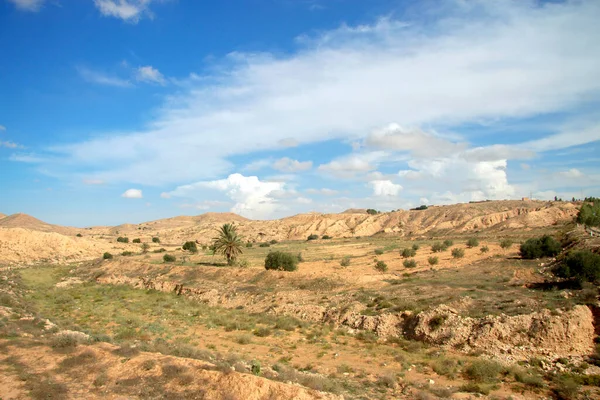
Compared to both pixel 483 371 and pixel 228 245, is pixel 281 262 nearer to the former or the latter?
pixel 228 245

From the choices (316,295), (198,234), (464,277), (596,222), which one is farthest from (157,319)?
(198,234)

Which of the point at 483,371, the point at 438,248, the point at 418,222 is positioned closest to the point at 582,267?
the point at 483,371

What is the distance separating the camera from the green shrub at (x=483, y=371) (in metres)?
12.5

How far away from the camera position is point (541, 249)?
32438 mm

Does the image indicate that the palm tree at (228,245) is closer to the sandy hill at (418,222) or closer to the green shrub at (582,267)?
the green shrub at (582,267)

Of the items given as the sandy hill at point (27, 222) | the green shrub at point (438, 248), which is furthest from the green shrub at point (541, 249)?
the sandy hill at point (27, 222)

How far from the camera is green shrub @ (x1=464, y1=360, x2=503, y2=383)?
12477 mm

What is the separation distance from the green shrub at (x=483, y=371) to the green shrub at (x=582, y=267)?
10317mm

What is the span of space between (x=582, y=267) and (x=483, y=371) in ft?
39.0

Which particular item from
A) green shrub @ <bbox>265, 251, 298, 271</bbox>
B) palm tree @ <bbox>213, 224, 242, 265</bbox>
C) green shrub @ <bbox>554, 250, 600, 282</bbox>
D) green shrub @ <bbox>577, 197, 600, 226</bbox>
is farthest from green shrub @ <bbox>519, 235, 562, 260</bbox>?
palm tree @ <bbox>213, 224, 242, 265</bbox>

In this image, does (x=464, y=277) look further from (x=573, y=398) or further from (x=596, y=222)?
(x=596, y=222)

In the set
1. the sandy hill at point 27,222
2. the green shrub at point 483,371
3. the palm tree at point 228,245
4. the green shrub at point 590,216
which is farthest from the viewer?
the sandy hill at point 27,222

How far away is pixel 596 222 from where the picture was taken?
4544 cm

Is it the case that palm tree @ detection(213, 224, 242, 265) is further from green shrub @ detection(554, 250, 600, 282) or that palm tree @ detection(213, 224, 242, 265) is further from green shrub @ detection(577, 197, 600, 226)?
green shrub @ detection(577, 197, 600, 226)
